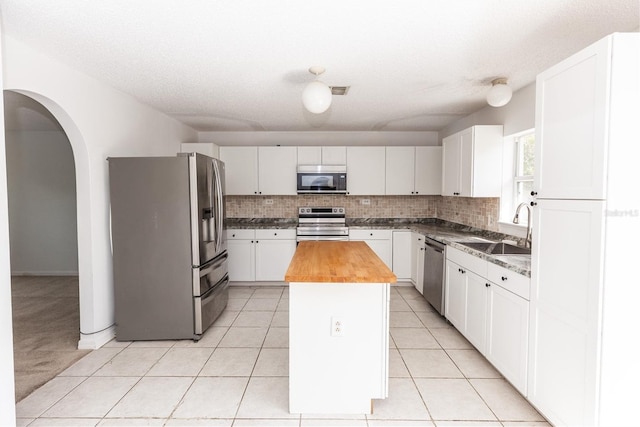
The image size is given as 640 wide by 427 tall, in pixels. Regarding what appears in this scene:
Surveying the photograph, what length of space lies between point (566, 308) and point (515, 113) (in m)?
2.20

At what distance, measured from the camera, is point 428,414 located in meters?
2.00

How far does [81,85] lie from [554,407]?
3.93 m

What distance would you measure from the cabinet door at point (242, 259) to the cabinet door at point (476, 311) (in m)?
2.82

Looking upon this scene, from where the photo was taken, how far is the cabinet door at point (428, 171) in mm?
4832

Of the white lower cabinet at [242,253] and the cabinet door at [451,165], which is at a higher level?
the cabinet door at [451,165]

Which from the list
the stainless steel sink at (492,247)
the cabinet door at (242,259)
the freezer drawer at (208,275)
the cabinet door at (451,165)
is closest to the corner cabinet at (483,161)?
the cabinet door at (451,165)

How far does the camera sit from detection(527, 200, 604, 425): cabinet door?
1530 mm

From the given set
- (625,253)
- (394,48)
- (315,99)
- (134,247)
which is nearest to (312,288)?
(315,99)

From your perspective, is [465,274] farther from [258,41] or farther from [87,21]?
[87,21]

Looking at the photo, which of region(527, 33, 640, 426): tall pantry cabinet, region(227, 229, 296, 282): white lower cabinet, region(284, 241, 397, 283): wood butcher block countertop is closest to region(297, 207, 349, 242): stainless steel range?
region(227, 229, 296, 282): white lower cabinet

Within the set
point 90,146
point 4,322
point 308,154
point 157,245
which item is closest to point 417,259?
point 308,154

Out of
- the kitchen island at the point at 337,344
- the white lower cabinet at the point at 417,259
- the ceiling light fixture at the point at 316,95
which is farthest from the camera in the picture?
the white lower cabinet at the point at 417,259

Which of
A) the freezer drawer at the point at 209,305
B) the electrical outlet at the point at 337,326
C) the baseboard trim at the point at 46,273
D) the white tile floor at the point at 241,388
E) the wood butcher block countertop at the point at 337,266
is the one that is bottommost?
the white tile floor at the point at 241,388

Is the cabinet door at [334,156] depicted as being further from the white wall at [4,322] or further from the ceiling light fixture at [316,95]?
the white wall at [4,322]
